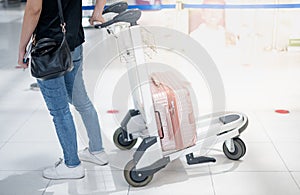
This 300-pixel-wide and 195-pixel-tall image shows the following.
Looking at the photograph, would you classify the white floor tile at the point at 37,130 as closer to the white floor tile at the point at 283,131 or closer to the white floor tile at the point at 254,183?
the white floor tile at the point at 254,183

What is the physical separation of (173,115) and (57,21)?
2.72ft

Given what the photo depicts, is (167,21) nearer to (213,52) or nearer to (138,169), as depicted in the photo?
(213,52)

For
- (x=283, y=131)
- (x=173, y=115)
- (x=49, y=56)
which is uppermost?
(x=49, y=56)

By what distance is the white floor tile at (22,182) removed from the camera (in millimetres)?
2471

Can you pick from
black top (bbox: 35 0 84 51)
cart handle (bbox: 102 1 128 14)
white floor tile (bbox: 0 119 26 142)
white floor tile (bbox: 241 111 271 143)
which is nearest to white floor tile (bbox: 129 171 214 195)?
white floor tile (bbox: 241 111 271 143)

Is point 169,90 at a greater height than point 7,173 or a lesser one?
greater

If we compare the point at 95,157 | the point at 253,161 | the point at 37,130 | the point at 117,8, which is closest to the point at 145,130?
the point at 95,157

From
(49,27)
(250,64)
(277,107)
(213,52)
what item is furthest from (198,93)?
(49,27)

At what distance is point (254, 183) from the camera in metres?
2.49

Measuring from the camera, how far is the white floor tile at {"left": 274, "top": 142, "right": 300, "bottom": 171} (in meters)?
2.69

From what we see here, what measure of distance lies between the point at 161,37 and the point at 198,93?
200 centimetres

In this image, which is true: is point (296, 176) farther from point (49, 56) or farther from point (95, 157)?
point (49, 56)

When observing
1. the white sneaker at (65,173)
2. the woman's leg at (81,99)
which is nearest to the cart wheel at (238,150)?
the woman's leg at (81,99)

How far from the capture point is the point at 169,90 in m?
2.53
